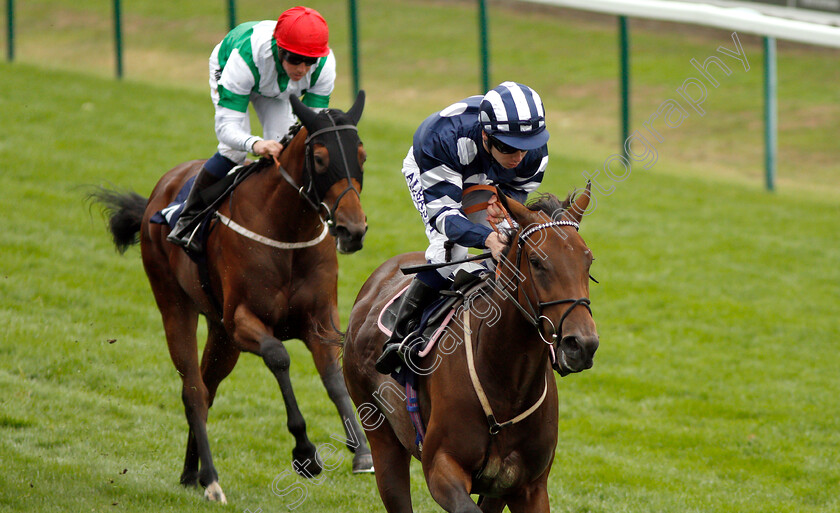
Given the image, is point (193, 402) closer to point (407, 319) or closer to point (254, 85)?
point (254, 85)

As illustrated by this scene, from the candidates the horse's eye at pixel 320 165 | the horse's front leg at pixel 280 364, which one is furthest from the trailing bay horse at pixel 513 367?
the horse's eye at pixel 320 165

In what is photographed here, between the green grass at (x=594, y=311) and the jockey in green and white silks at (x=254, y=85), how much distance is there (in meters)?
2.12

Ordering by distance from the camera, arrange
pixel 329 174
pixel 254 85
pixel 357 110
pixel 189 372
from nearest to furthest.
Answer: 1. pixel 329 174
2. pixel 357 110
3. pixel 254 85
4. pixel 189 372

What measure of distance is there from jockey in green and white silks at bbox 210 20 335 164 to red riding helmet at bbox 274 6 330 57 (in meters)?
0.14

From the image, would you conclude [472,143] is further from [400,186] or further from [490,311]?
[400,186]

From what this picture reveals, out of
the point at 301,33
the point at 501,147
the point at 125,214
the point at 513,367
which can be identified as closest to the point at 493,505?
the point at 513,367

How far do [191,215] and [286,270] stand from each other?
2.88 ft

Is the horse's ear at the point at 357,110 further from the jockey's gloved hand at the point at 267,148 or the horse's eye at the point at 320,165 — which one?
the jockey's gloved hand at the point at 267,148

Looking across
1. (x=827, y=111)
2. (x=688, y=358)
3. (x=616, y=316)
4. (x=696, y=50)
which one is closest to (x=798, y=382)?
(x=688, y=358)

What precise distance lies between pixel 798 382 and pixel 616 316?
2.06 m

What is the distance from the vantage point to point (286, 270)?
18.4ft

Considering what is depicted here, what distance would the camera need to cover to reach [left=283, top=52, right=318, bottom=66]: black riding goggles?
5.60m

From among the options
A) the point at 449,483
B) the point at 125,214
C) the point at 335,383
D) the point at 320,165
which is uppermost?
the point at 320,165

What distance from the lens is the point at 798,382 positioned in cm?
834
